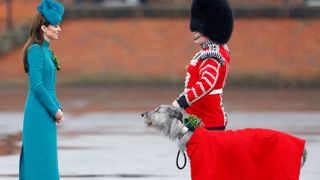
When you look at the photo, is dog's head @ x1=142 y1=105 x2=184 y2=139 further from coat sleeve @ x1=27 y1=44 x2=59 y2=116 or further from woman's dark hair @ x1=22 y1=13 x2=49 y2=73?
woman's dark hair @ x1=22 y1=13 x2=49 y2=73

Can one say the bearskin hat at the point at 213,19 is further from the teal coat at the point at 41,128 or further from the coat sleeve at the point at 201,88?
the teal coat at the point at 41,128

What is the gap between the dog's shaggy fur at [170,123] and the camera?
6801 millimetres

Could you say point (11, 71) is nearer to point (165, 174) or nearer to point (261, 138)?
point (165, 174)

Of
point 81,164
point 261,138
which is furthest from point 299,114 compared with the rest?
point 261,138

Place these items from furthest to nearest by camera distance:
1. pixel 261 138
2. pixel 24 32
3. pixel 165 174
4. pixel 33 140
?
pixel 24 32, pixel 165 174, pixel 33 140, pixel 261 138

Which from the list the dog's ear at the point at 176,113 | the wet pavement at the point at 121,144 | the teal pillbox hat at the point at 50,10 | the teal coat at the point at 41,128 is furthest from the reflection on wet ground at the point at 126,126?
the dog's ear at the point at 176,113

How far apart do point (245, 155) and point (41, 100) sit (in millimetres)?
1700

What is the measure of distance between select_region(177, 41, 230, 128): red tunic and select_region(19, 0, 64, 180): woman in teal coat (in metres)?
1.09

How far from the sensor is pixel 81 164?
34.3 ft

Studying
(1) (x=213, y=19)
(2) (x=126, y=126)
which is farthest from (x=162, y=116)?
(2) (x=126, y=126)

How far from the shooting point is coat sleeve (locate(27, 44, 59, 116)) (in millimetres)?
7301

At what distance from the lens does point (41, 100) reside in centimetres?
738

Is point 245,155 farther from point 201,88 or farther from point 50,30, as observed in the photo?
point 50,30

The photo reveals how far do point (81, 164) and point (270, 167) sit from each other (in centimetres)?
395
